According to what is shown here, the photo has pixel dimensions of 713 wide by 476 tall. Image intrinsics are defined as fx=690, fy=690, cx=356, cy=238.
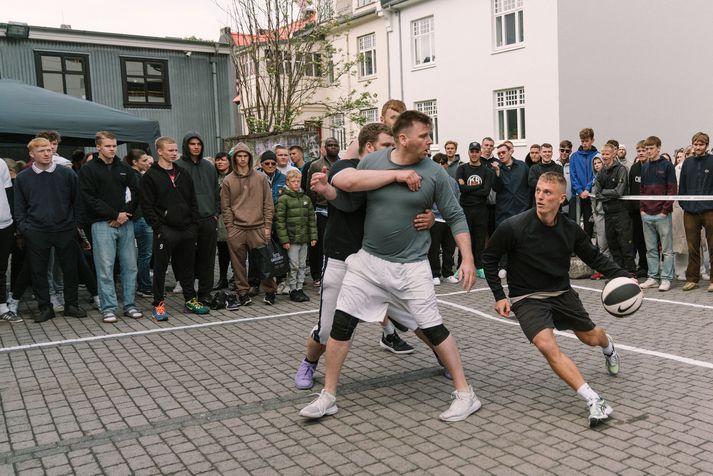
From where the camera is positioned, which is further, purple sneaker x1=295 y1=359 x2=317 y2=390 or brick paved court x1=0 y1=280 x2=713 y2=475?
purple sneaker x1=295 y1=359 x2=317 y2=390

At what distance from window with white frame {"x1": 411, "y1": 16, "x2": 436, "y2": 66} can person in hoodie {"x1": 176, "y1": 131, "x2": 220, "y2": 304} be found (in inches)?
822

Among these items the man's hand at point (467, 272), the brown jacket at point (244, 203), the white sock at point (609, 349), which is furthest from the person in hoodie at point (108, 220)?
the white sock at point (609, 349)

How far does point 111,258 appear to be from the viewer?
27.9 ft

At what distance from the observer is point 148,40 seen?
1064 inches

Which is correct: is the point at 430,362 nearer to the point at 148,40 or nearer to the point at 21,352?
the point at 21,352

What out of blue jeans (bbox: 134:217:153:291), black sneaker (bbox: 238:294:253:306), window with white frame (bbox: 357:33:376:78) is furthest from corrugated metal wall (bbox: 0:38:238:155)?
black sneaker (bbox: 238:294:253:306)

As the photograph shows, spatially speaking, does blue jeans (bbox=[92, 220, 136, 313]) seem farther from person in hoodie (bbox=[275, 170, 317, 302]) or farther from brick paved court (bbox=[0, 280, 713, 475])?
person in hoodie (bbox=[275, 170, 317, 302])

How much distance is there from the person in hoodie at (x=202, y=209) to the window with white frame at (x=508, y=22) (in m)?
17.8

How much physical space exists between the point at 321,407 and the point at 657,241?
7308 millimetres

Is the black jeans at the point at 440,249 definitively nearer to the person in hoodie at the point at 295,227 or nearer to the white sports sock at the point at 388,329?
the person in hoodie at the point at 295,227

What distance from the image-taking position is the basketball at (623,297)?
5.21m

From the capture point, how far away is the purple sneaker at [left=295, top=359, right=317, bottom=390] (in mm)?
5527

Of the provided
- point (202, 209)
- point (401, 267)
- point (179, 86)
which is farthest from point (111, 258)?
point (179, 86)

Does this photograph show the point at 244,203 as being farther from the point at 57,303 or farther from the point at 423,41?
the point at 423,41
